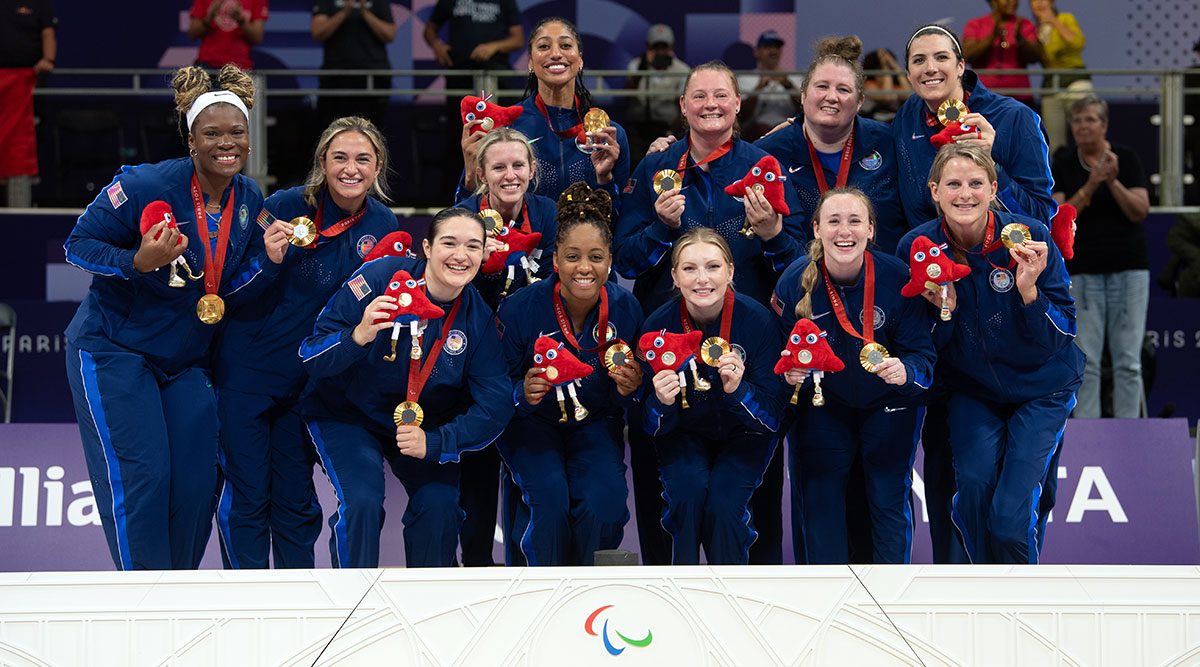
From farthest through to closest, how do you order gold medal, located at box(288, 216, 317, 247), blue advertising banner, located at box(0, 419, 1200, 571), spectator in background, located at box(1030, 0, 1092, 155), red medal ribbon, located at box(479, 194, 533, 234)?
spectator in background, located at box(1030, 0, 1092, 155), blue advertising banner, located at box(0, 419, 1200, 571), red medal ribbon, located at box(479, 194, 533, 234), gold medal, located at box(288, 216, 317, 247)

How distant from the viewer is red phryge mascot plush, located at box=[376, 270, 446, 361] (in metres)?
4.26

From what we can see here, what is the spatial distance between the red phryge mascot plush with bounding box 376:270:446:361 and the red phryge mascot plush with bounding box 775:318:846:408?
1154mm

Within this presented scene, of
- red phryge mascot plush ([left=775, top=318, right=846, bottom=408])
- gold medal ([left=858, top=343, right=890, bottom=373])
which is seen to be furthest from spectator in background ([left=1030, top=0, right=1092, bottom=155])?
red phryge mascot plush ([left=775, top=318, right=846, bottom=408])

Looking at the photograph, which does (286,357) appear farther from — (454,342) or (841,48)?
(841,48)

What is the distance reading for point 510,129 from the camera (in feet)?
15.8

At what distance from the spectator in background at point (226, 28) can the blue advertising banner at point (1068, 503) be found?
12.1ft

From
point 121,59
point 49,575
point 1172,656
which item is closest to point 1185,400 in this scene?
point 1172,656

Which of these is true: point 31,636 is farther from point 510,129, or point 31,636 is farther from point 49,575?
point 510,129

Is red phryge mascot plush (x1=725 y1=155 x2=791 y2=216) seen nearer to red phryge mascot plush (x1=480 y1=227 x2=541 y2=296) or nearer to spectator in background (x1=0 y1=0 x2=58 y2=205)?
red phryge mascot plush (x1=480 y1=227 x2=541 y2=296)

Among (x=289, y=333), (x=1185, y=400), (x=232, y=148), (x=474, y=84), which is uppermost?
(x=474, y=84)

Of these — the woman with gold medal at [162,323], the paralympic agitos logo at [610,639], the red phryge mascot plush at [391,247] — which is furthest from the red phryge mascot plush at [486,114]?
the paralympic agitos logo at [610,639]

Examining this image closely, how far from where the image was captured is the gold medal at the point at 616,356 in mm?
4504

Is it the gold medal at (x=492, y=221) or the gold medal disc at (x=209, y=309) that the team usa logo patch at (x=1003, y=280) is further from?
the gold medal disc at (x=209, y=309)

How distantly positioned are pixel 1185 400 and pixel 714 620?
596 cm
